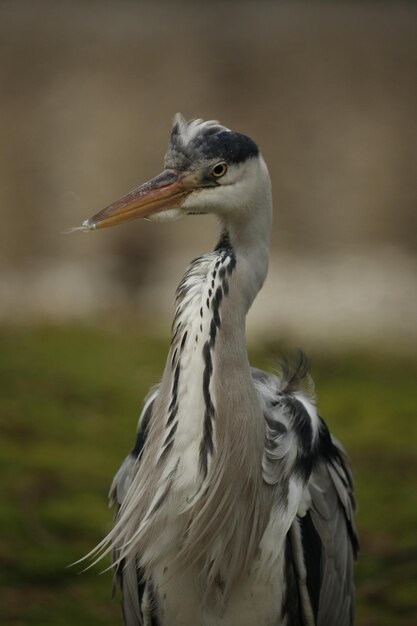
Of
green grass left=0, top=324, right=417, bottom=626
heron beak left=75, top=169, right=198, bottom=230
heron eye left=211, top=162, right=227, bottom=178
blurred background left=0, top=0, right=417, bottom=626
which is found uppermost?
blurred background left=0, top=0, right=417, bottom=626

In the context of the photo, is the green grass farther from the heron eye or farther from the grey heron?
the heron eye

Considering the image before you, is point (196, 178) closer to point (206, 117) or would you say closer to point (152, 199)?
point (152, 199)

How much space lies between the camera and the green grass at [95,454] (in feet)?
13.7

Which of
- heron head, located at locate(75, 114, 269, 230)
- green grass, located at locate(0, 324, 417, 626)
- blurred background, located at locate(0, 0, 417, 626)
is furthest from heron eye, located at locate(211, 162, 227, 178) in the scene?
blurred background, located at locate(0, 0, 417, 626)

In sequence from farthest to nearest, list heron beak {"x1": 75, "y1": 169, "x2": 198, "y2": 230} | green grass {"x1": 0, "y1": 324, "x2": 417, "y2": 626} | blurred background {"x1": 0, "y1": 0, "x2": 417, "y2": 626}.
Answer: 1. blurred background {"x1": 0, "y1": 0, "x2": 417, "y2": 626}
2. green grass {"x1": 0, "y1": 324, "x2": 417, "y2": 626}
3. heron beak {"x1": 75, "y1": 169, "x2": 198, "y2": 230}

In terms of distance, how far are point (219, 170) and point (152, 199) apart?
18 centimetres

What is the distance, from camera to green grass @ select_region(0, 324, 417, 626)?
4164mm

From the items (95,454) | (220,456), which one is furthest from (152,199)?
(95,454)

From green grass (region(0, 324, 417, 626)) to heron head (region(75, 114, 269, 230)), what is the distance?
36.8 inches

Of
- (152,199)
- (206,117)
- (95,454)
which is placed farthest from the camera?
(206,117)

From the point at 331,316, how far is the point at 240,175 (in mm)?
5246

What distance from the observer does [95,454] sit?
17.7ft

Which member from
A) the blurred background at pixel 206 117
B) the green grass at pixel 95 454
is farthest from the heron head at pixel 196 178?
the blurred background at pixel 206 117

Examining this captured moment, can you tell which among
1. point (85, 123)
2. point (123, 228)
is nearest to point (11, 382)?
point (123, 228)
